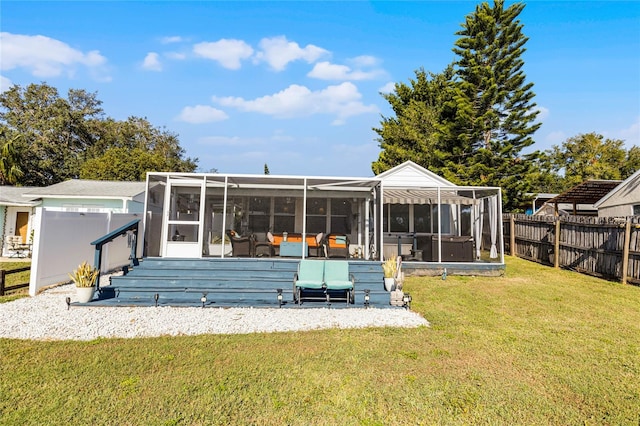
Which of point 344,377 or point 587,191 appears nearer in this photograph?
point 344,377

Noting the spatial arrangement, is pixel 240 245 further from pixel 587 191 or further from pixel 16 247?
pixel 587 191

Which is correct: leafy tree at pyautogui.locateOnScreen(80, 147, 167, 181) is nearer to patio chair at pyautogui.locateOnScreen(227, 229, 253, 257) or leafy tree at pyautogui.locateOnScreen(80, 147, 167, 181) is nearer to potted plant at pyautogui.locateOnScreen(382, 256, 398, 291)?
patio chair at pyautogui.locateOnScreen(227, 229, 253, 257)

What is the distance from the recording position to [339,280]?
804 cm

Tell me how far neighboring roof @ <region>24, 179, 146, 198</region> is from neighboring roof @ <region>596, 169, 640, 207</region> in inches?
929

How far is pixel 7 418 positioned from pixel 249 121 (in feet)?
67.9

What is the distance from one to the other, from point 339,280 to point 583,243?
944 centimetres

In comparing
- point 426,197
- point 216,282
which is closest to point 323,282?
point 216,282

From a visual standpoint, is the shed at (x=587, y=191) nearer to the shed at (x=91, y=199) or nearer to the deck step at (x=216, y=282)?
the deck step at (x=216, y=282)

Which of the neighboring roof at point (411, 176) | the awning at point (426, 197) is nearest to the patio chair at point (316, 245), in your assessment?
the awning at point (426, 197)

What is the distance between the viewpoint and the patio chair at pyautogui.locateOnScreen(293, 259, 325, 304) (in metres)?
7.57

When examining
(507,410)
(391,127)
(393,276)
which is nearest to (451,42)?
(391,127)

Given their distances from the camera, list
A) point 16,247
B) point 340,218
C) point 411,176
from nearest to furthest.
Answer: point 340,218
point 16,247
point 411,176

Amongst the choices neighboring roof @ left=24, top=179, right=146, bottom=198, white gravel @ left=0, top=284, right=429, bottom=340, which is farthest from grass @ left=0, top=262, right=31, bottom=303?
neighboring roof @ left=24, top=179, right=146, bottom=198

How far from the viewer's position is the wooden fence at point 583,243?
9797 mm
